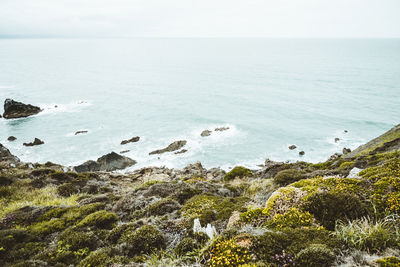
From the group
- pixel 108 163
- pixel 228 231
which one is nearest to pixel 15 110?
pixel 108 163

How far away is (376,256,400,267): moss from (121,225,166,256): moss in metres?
5.47

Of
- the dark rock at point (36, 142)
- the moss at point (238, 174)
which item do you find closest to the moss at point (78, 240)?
the moss at point (238, 174)

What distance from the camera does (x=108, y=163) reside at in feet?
143

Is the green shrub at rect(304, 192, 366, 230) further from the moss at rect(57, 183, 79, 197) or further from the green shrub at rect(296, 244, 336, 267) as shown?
the moss at rect(57, 183, 79, 197)

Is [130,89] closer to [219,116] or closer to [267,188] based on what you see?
[219,116]

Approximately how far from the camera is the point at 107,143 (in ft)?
181

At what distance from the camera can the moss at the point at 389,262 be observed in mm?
4219

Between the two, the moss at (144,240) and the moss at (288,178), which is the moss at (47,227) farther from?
the moss at (288,178)

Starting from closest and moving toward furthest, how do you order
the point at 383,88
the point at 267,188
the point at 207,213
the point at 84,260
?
the point at 84,260, the point at 207,213, the point at 267,188, the point at 383,88

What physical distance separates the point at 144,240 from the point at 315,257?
485 cm

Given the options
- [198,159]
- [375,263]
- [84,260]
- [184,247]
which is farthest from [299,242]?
[198,159]

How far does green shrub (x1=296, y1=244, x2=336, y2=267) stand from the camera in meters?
4.77

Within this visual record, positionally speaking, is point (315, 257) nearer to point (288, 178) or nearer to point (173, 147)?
point (288, 178)

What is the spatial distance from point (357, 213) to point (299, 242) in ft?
8.55
